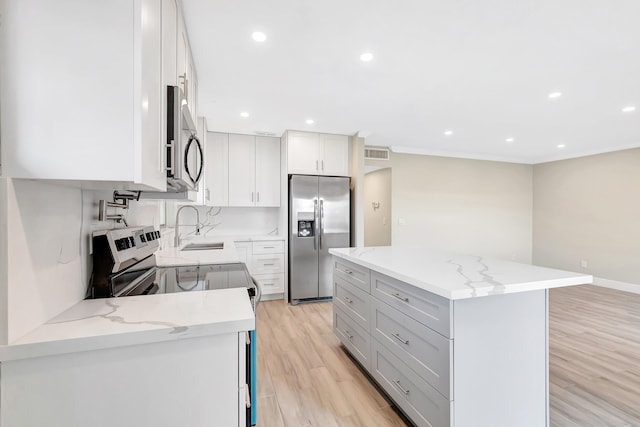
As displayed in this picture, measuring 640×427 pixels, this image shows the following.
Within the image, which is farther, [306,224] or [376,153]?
[376,153]

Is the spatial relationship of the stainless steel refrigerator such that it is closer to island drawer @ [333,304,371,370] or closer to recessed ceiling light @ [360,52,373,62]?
island drawer @ [333,304,371,370]

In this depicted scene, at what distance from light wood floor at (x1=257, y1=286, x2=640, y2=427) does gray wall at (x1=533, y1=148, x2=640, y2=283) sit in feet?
6.04

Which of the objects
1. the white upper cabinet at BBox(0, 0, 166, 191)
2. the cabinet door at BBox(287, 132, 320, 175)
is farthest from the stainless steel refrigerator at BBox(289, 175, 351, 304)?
the white upper cabinet at BBox(0, 0, 166, 191)

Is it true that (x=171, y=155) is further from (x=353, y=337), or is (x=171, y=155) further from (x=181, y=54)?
(x=353, y=337)

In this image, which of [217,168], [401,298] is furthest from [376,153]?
[401,298]

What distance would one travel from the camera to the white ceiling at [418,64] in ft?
5.59

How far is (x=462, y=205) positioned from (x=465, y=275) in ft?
15.3

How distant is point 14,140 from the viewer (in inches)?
30.5

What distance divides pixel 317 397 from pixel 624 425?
185 cm

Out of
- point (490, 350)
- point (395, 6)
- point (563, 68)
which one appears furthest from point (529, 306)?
point (563, 68)

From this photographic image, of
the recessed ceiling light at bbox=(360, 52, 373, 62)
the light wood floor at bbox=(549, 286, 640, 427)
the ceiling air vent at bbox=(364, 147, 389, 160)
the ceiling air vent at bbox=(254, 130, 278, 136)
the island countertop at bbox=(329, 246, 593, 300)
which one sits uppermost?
the ceiling air vent at bbox=(254, 130, 278, 136)

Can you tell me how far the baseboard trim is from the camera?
182 inches

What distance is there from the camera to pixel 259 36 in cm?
194

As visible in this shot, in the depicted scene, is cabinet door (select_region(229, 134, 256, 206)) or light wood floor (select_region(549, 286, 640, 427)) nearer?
light wood floor (select_region(549, 286, 640, 427))
